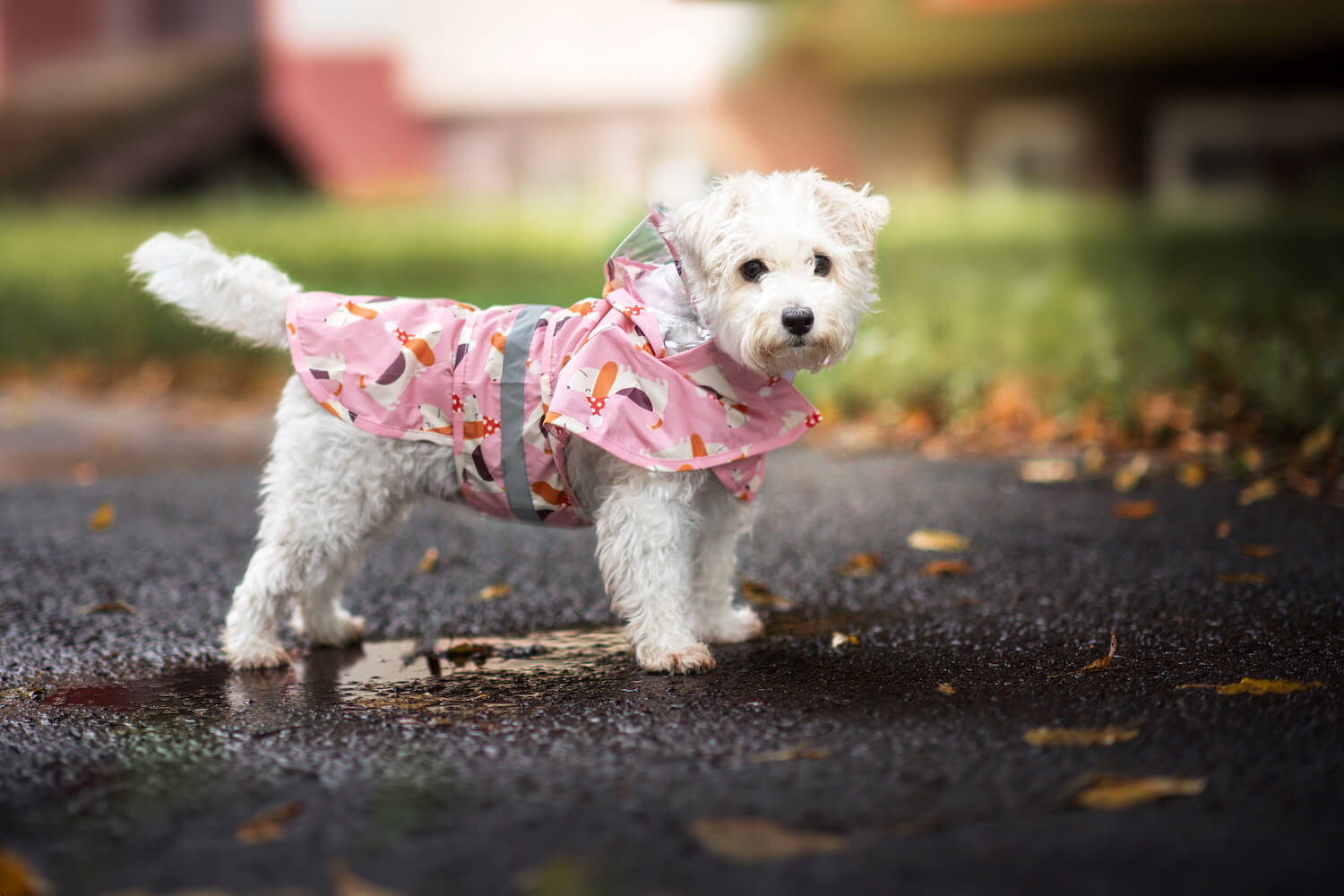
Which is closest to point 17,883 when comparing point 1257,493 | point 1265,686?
point 1265,686

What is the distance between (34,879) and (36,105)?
20395 millimetres

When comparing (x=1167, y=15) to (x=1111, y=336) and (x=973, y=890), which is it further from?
(x=973, y=890)

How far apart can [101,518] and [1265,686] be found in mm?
4944

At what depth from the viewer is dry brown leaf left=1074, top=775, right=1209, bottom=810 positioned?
2.44m

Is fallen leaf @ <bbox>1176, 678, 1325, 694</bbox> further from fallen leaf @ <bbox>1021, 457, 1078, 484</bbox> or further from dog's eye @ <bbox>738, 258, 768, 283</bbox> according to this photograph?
fallen leaf @ <bbox>1021, 457, 1078, 484</bbox>

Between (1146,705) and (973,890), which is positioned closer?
(973,890)

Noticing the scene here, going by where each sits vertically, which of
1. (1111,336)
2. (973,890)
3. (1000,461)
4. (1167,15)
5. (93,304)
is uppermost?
(1167,15)

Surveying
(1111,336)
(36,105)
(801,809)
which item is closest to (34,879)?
(801,809)

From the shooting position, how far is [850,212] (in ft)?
11.7

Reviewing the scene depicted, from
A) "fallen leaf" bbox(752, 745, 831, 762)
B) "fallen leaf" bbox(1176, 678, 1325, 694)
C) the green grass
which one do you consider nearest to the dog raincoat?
"fallen leaf" bbox(752, 745, 831, 762)

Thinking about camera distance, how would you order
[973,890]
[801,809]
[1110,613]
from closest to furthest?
[973,890], [801,809], [1110,613]

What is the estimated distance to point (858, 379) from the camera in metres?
8.23

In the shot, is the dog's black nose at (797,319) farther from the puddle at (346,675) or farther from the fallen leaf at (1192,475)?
the fallen leaf at (1192,475)

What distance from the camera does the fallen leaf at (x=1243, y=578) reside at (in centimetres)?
430
